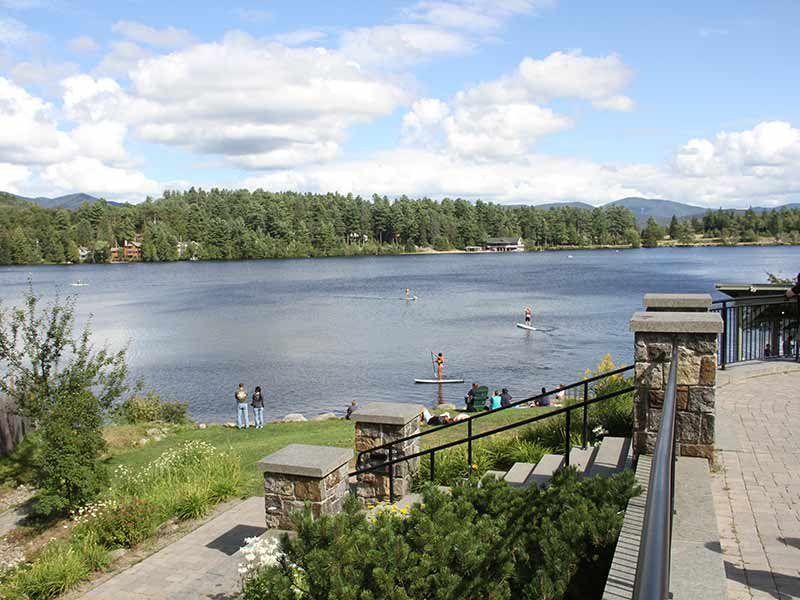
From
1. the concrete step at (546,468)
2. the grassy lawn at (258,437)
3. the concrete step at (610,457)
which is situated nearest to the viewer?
the concrete step at (610,457)

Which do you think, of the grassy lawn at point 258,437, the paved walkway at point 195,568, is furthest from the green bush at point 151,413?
the paved walkway at point 195,568

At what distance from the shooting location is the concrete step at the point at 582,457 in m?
7.43

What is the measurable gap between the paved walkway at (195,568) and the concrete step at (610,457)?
3.91 m

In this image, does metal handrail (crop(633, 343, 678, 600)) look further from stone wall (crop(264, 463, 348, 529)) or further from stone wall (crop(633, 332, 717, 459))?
stone wall (crop(264, 463, 348, 529))

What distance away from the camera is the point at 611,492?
16.5ft

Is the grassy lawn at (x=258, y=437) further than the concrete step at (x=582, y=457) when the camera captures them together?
Yes

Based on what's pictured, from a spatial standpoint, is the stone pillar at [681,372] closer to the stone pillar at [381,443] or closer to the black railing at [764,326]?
the stone pillar at [381,443]

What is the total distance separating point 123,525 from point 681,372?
27.5 feet

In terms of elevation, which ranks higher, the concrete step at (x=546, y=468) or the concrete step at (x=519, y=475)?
the concrete step at (x=546, y=468)

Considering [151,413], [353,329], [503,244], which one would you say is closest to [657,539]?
[151,413]

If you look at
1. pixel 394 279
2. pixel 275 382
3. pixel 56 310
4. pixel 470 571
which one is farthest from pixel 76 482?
pixel 394 279

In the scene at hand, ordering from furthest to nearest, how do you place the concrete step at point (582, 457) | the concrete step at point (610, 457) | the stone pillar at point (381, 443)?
1. the stone pillar at point (381, 443)
2. the concrete step at point (582, 457)
3. the concrete step at point (610, 457)

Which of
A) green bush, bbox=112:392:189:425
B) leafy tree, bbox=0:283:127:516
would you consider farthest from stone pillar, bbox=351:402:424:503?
green bush, bbox=112:392:189:425

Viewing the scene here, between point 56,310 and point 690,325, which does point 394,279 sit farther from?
point 690,325
